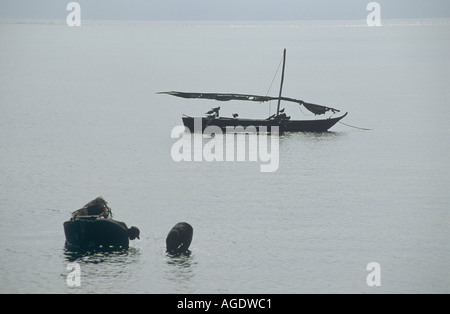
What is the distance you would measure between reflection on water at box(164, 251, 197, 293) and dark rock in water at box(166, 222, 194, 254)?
358 mm

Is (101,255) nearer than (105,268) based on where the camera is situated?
No

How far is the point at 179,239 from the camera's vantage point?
132 feet

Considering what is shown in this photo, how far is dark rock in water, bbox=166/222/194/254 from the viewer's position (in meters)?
40.0

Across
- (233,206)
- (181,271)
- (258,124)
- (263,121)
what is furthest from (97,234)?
(258,124)

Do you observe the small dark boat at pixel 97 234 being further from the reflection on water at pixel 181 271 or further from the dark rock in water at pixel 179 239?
the reflection on water at pixel 181 271

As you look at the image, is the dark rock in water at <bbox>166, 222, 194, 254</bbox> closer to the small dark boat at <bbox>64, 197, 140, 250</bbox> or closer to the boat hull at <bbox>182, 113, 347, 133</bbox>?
the small dark boat at <bbox>64, 197, 140, 250</bbox>

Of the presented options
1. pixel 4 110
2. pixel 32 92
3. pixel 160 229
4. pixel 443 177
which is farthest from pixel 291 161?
pixel 32 92

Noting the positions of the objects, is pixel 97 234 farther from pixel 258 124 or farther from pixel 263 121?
pixel 258 124

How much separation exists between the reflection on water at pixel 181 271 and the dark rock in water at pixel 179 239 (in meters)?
0.36

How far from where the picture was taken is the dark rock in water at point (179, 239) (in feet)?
131

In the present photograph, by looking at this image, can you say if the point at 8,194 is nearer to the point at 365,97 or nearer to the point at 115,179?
the point at 115,179

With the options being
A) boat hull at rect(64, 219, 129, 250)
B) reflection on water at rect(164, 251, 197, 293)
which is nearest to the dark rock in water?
reflection on water at rect(164, 251, 197, 293)

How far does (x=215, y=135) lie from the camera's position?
82.6 m

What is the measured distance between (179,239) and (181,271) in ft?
8.63
